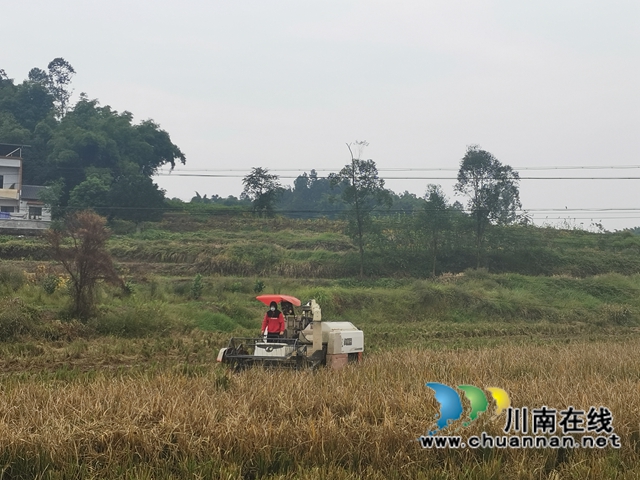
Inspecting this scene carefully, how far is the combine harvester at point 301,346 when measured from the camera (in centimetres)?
1279

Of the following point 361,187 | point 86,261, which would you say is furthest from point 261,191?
point 86,261

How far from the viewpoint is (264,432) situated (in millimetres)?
7457

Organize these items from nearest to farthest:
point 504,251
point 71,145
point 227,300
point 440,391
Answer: point 440,391
point 227,300
point 504,251
point 71,145

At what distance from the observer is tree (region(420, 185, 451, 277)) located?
127 feet

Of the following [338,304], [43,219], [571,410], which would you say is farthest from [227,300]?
[43,219]

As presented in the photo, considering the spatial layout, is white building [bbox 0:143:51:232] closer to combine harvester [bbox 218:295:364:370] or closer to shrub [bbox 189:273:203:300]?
shrub [bbox 189:273:203:300]

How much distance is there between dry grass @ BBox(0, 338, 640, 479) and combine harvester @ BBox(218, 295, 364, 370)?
8.16ft

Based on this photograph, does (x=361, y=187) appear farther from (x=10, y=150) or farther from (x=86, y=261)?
(x=10, y=150)

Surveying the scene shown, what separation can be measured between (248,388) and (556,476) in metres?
4.73

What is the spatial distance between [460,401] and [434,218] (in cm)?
3066

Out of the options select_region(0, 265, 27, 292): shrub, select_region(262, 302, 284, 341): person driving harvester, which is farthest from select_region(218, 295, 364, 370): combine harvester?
A: select_region(0, 265, 27, 292): shrub

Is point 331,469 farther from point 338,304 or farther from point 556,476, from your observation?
point 338,304

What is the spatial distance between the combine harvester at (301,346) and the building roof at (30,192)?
4096 cm

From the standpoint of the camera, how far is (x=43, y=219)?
154ft
